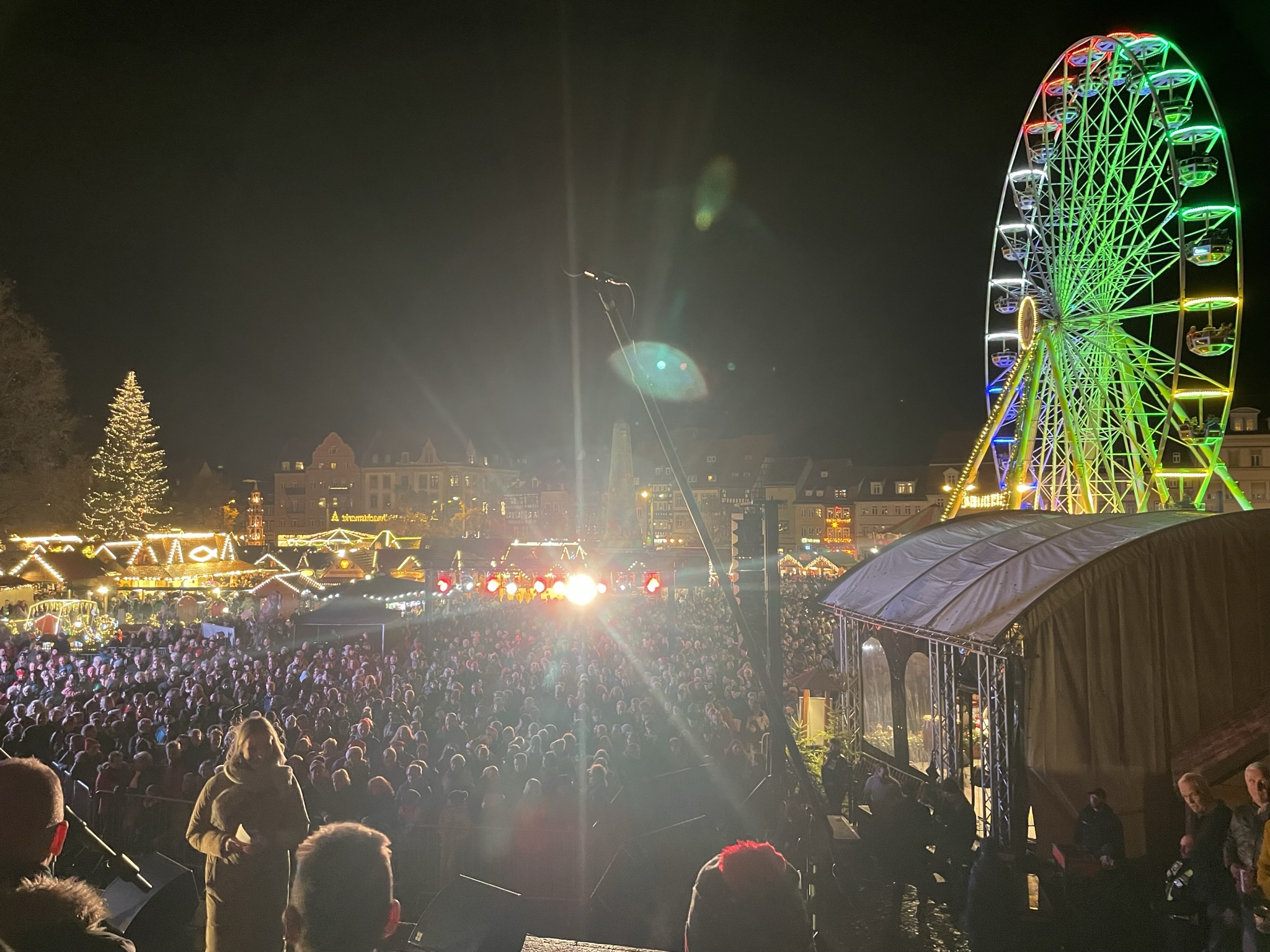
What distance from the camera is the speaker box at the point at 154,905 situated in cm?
562

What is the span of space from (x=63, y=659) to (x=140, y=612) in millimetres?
11116

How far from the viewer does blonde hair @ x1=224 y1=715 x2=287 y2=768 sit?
14.3 ft

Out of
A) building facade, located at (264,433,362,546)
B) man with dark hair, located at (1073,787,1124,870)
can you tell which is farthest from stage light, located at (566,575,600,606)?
building facade, located at (264,433,362,546)

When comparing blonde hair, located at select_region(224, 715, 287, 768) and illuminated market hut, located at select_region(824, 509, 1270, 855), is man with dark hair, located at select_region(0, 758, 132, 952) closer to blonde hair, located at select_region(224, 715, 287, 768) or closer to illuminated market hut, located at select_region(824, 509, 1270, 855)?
blonde hair, located at select_region(224, 715, 287, 768)

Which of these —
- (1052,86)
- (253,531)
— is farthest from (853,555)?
(253,531)

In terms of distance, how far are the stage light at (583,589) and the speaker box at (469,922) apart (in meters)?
21.4

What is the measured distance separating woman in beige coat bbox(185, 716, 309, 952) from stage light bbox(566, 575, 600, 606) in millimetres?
22404

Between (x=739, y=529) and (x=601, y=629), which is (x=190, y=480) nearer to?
(x=601, y=629)

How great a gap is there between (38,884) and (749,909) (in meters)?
2.25

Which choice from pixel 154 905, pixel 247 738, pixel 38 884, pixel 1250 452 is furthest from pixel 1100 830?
pixel 1250 452

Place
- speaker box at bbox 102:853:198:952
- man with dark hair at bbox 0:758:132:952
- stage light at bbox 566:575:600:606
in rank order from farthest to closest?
stage light at bbox 566:575:600:606 → speaker box at bbox 102:853:198:952 → man with dark hair at bbox 0:758:132:952

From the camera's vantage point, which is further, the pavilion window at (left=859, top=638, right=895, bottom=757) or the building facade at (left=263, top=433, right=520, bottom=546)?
the building facade at (left=263, top=433, right=520, bottom=546)

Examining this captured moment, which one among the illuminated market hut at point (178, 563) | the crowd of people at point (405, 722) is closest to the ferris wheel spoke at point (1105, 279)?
the crowd of people at point (405, 722)

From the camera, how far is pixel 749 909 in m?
2.94
